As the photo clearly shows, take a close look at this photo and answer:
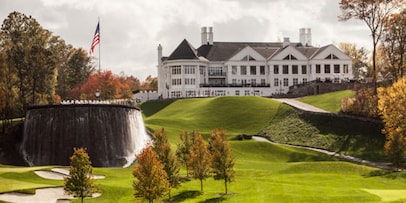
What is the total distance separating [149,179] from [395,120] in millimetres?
35503

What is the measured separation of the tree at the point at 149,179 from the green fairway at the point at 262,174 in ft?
14.7

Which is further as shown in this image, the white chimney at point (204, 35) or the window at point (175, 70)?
the white chimney at point (204, 35)

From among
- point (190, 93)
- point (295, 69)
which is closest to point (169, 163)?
point (190, 93)

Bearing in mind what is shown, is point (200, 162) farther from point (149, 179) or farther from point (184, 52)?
point (184, 52)

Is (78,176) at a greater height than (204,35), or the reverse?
(204,35)

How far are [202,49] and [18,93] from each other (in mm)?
55393

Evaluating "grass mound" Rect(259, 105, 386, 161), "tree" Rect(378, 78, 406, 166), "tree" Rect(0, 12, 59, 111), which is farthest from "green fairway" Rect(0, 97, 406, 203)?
"tree" Rect(0, 12, 59, 111)

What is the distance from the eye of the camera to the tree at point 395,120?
2675 inches

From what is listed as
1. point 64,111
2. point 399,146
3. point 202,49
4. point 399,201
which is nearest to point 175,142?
point 64,111

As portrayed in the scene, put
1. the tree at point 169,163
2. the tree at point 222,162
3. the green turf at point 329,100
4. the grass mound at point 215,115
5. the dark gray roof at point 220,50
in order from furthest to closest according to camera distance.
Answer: the dark gray roof at point 220,50, the green turf at point 329,100, the grass mound at point 215,115, the tree at point 222,162, the tree at point 169,163

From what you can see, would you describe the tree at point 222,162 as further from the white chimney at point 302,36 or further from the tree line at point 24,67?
the white chimney at point 302,36

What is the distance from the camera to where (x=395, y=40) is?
91312 mm

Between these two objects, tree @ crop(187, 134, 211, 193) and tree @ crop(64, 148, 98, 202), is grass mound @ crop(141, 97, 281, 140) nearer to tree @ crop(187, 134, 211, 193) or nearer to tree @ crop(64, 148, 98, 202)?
tree @ crop(187, 134, 211, 193)

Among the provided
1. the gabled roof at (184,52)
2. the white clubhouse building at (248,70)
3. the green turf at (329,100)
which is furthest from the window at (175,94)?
the green turf at (329,100)
